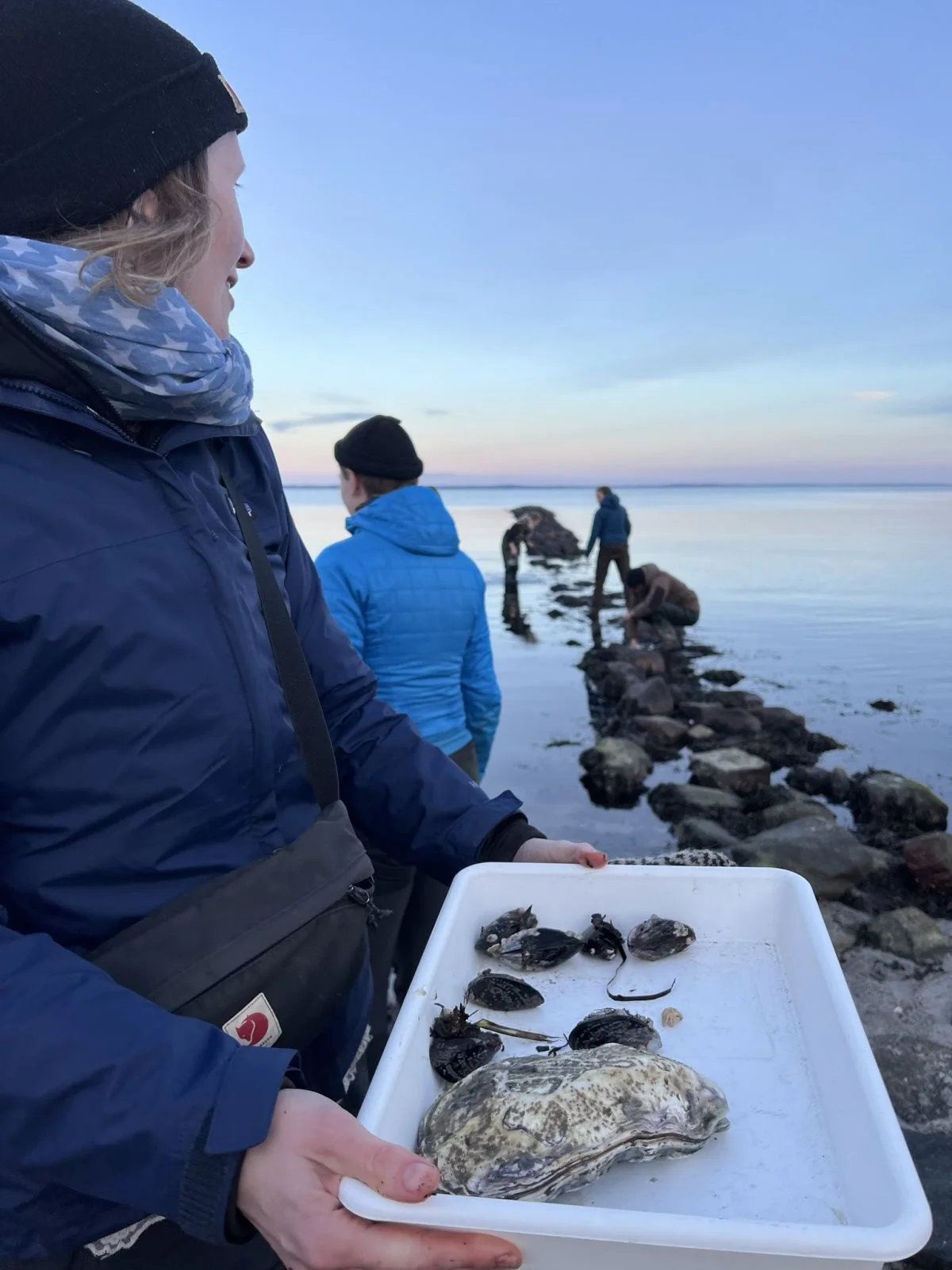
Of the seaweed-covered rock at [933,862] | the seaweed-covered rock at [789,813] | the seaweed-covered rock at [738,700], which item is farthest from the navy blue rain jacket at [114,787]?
the seaweed-covered rock at [738,700]

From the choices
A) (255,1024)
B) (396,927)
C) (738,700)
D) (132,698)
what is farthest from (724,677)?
(132,698)

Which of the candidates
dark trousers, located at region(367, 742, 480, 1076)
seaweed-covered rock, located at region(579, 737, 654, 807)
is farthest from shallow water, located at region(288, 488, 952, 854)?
dark trousers, located at region(367, 742, 480, 1076)

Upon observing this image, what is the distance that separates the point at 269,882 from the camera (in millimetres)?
1458

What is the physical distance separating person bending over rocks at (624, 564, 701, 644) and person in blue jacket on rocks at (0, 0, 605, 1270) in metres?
16.8

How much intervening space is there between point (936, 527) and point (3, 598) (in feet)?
138

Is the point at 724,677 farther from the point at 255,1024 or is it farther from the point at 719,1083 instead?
the point at 255,1024

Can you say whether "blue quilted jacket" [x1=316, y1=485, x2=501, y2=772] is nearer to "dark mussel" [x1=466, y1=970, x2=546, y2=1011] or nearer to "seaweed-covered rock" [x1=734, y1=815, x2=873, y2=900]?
"dark mussel" [x1=466, y1=970, x2=546, y2=1011]

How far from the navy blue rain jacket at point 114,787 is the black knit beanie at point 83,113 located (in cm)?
29

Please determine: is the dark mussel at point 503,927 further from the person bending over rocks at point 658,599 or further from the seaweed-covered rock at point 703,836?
the person bending over rocks at point 658,599

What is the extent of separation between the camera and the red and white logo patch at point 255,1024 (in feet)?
4.53

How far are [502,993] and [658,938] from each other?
347mm

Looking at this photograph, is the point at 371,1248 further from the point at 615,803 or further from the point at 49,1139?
the point at 615,803

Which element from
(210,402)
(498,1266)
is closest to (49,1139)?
(498,1266)

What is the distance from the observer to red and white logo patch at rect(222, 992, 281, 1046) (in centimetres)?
138
